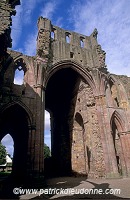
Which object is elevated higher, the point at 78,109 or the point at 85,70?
the point at 85,70

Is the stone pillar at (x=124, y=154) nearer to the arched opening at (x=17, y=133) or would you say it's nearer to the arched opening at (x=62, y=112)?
the arched opening at (x=62, y=112)

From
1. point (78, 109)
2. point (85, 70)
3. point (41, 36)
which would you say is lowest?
point (78, 109)

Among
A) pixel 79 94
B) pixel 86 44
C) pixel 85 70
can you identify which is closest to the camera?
pixel 85 70

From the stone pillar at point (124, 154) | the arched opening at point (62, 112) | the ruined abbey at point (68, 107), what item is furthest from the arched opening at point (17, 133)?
the stone pillar at point (124, 154)

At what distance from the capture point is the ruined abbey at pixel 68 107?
11836mm

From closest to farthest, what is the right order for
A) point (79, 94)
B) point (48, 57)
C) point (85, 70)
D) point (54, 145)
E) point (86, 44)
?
point (48, 57) < point (85, 70) < point (79, 94) < point (86, 44) < point (54, 145)

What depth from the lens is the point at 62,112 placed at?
64.6 feet

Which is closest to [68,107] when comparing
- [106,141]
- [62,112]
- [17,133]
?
[62,112]

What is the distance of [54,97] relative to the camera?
20719 millimetres

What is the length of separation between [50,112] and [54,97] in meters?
2.06

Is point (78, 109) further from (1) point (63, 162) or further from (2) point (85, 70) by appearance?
(1) point (63, 162)

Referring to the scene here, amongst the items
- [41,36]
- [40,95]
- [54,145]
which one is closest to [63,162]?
[54,145]

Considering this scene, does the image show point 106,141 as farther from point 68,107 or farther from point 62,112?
point 62,112

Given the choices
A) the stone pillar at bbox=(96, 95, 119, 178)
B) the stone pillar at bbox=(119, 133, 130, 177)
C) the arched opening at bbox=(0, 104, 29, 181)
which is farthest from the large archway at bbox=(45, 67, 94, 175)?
the stone pillar at bbox=(119, 133, 130, 177)
